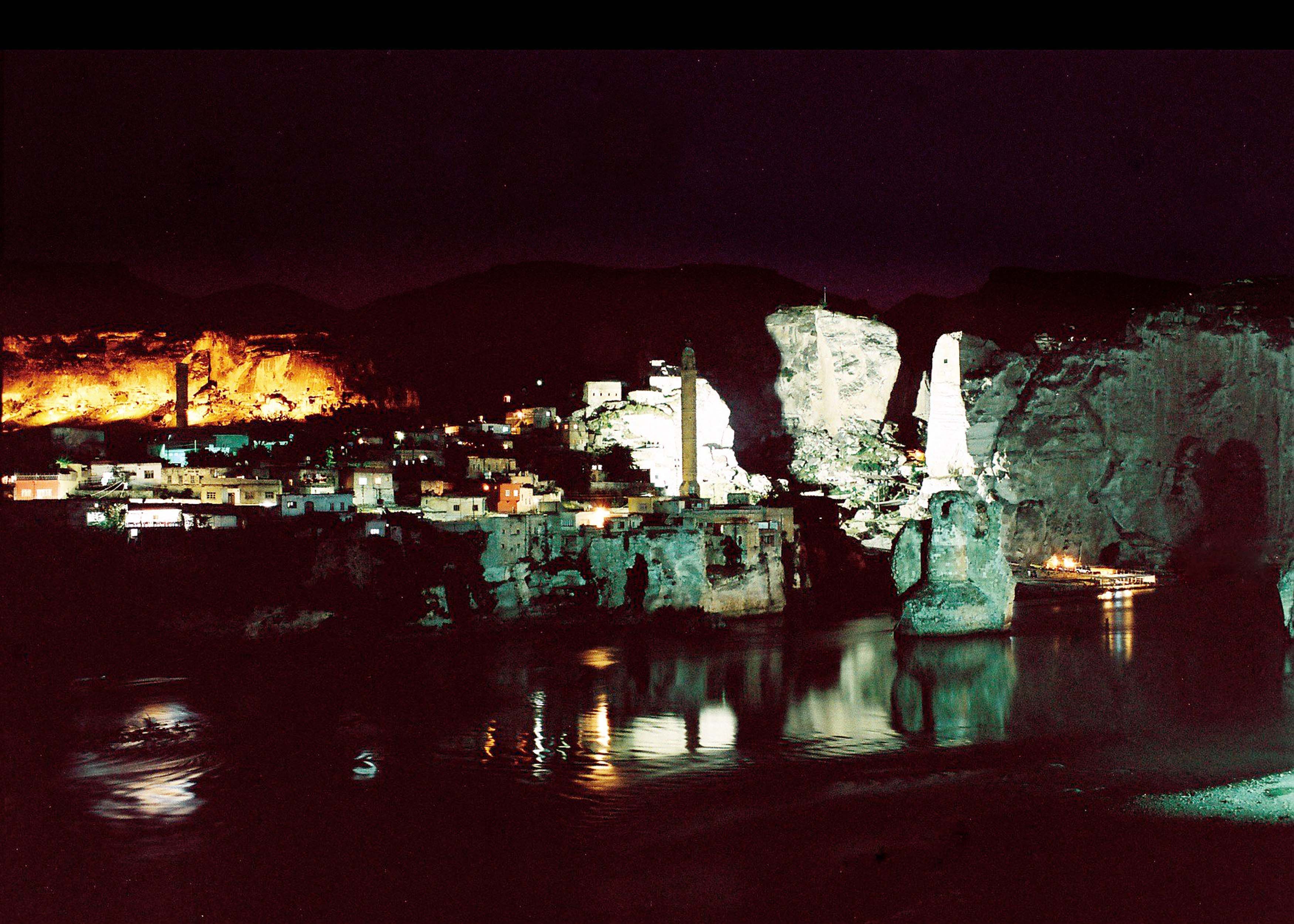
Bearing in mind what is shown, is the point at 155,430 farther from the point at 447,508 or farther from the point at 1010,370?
the point at 1010,370

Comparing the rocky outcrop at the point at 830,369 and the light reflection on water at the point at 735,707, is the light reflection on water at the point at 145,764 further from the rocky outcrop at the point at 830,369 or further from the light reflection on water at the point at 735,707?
the rocky outcrop at the point at 830,369

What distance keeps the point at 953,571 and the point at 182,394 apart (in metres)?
27.4

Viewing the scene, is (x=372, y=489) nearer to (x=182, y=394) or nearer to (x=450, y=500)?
(x=450, y=500)

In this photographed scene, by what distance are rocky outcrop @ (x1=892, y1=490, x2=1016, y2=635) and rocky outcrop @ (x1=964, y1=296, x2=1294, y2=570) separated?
13.3 m

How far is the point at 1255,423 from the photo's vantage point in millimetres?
34812

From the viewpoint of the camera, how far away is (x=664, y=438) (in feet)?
112

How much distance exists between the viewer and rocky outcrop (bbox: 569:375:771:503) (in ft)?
109

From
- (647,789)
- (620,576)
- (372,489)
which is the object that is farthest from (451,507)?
(647,789)

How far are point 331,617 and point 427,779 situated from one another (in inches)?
317

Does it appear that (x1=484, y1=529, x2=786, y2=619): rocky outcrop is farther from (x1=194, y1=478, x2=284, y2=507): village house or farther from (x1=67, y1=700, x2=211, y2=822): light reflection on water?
(x1=67, y1=700, x2=211, y2=822): light reflection on water

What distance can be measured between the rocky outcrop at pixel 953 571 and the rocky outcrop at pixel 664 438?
33.3 ft

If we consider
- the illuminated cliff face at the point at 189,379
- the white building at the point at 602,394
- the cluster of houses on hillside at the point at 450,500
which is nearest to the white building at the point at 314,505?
the cluster of houses on hillside at the point at 450,500

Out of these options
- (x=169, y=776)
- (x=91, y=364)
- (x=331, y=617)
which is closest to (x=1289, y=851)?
(x=169, y=776)

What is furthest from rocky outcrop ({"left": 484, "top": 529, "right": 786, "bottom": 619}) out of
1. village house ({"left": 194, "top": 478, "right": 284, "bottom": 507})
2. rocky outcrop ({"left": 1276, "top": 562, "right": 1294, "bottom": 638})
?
rocky outcrop ({"left": 1276, "top": 562, "right": 1294, "bottom": 638})
